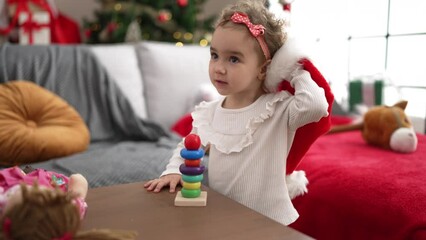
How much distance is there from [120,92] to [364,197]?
127cm

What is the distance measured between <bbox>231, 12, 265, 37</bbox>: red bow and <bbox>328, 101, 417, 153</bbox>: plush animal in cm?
91

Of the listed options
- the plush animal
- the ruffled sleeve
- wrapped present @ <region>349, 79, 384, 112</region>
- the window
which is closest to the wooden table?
the ruffled sleeve

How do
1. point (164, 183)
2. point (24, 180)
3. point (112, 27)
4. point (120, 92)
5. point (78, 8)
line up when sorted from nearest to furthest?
point (24, 180) < point (164, 183) < point (120, 92) < point (112, 27) < point (78, 8)

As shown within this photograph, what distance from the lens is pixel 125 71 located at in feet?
7.29

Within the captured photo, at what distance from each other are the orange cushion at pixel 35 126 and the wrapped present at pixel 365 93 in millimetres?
1546

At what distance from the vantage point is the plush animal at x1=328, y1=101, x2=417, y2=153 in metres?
1.64

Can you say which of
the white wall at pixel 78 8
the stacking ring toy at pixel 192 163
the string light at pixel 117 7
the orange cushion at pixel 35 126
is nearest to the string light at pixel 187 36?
the string light at pixel 117 7

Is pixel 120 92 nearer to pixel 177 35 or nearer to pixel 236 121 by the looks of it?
pixel 236 121

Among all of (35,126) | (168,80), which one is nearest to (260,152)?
(35,126)

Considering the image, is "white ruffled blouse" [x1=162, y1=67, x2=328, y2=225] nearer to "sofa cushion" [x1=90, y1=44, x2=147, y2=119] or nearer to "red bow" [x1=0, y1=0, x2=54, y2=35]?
"sofa cushion" [x1=90, y1=44, x2=147, y2=119]

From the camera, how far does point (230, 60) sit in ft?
3.44

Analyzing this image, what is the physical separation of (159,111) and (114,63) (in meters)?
0.34

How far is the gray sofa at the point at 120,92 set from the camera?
155 cm

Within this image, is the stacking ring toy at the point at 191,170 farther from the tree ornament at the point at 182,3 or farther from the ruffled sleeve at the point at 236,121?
the tree ornament at the point at 182,3
